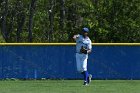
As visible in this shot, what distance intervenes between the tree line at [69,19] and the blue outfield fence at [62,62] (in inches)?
233

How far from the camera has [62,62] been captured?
68.0ft

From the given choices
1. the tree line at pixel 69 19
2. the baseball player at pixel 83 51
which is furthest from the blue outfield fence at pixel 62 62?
the tree line at pixel 69 19

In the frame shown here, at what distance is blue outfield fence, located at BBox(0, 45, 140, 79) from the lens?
67.5ft

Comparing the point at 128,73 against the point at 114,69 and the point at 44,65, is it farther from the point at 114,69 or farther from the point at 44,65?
the point at 44,65

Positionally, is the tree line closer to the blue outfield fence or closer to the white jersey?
the blue outfield fence

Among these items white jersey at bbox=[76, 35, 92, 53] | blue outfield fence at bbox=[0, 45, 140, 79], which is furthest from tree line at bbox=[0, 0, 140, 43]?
white jersey at bbox=[76, 35, 92, 53]

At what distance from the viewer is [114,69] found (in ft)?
68.6

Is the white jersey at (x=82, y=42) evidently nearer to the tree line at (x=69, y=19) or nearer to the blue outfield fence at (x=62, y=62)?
the blue outfield fence at (x=62, y=62)

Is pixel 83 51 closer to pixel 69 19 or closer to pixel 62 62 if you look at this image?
pixel 62 62

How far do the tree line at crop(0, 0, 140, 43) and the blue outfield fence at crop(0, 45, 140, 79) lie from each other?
5916 millimetres

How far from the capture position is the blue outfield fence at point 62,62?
20.6 m

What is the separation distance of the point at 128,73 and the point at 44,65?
3.12 meters

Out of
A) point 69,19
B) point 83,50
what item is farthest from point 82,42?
point 69,19

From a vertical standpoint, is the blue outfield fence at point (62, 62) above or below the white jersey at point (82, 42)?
below
